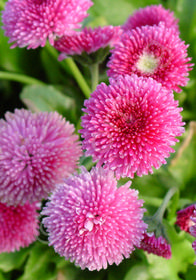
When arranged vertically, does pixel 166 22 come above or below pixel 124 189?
above

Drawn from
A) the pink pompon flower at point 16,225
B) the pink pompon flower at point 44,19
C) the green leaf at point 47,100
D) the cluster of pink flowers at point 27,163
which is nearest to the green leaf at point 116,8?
the green leaf at point 47,100

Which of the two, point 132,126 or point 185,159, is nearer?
point 132,126

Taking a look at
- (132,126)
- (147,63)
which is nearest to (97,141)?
(132,126)

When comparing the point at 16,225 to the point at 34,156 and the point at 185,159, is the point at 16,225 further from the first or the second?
the point at 185,159

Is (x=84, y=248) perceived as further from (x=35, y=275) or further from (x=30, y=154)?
(x=35, y=275)

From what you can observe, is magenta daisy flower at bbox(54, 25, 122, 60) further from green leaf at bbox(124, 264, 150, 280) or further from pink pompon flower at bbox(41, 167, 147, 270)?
green leaf at bbox(124, 264, 150, 280)

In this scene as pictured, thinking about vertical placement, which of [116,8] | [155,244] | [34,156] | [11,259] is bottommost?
[11,259]

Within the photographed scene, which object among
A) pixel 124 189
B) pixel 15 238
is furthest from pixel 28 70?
pixel 124 189
